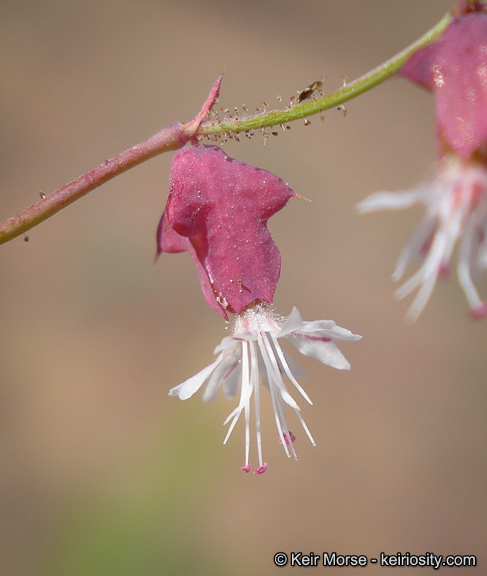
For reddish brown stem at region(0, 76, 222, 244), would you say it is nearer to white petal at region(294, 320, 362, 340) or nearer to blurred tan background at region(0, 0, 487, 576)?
white petal at region(294, 320, 362, 340)

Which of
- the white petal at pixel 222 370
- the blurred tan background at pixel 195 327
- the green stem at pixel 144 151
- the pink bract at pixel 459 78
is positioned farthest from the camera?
the blurred tan background at pixel 195 327

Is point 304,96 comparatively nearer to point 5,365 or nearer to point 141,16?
point 5,365

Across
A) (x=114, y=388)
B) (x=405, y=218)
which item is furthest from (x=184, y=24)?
(x=114, y=388)

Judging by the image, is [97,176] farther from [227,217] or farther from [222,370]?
[222,370]

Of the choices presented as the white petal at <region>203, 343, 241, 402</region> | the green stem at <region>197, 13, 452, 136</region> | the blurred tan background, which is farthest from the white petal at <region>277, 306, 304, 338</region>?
the blurred tan background

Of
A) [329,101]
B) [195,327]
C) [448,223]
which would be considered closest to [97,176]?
[329,101]

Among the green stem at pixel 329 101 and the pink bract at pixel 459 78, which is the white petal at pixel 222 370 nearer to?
the green stem at pixel 329 101

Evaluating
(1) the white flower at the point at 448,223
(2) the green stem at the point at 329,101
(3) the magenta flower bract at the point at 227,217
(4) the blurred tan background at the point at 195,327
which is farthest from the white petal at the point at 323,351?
(4) the blurred tan background at the point at 195,327

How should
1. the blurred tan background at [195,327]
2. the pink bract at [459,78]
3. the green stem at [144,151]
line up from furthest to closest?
the blurred tan background at [195,327], the green stem at [144,151], the pink bract at [459,78]
